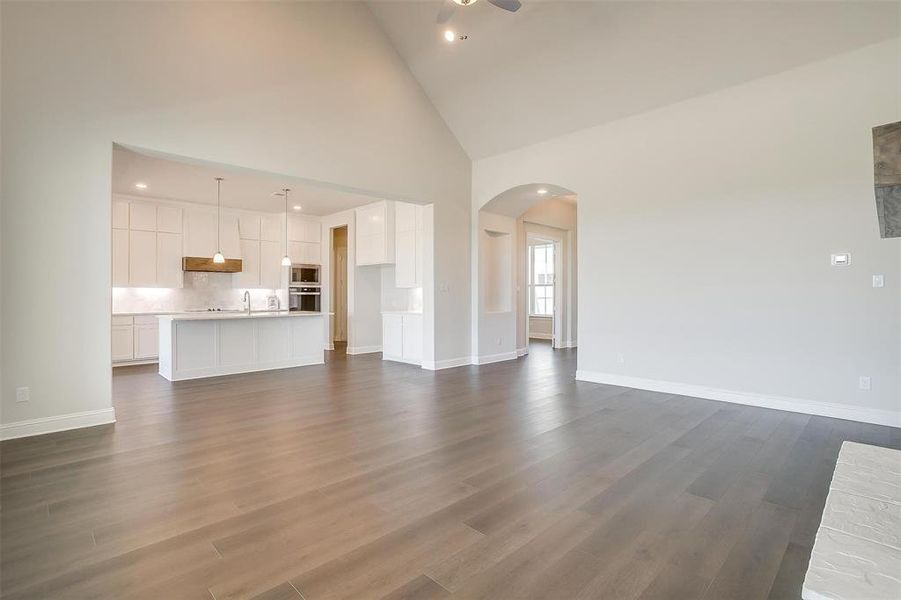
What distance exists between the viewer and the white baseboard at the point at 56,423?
3578 millimetres

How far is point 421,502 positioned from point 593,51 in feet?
16.5

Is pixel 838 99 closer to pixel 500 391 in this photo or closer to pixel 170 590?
pixel 500 391

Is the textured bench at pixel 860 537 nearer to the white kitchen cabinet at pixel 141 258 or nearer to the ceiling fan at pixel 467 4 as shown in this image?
the ceiling fan at pixel 467 4

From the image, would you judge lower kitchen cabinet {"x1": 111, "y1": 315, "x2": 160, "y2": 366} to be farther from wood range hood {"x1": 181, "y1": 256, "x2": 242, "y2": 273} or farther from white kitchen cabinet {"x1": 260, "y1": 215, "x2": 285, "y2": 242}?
white kitchen cabinet {"x1": 260, "y1": 215, "x2": 285, "y2": 242}

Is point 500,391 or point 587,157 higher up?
point 587,157

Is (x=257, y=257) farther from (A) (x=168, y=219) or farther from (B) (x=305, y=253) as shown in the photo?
(A) (x=168, y=219)

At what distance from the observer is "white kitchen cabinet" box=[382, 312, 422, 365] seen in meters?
7.54

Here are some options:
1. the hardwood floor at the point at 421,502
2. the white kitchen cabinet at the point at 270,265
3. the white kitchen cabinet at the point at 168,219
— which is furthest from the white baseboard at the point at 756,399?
the white kitchen cabinet at the point at 168,219

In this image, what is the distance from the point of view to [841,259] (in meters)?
4.16

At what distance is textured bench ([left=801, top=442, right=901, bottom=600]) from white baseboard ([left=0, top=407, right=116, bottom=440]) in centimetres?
496

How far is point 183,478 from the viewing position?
9.25ft

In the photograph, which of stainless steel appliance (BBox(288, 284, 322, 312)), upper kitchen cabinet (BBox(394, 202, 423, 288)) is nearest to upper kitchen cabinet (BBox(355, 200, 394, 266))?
upper kitchen cabinet (BBox(394, 202, 423, 288))

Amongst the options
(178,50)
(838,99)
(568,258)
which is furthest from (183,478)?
(568,258)

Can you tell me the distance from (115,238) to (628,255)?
8467 mm
